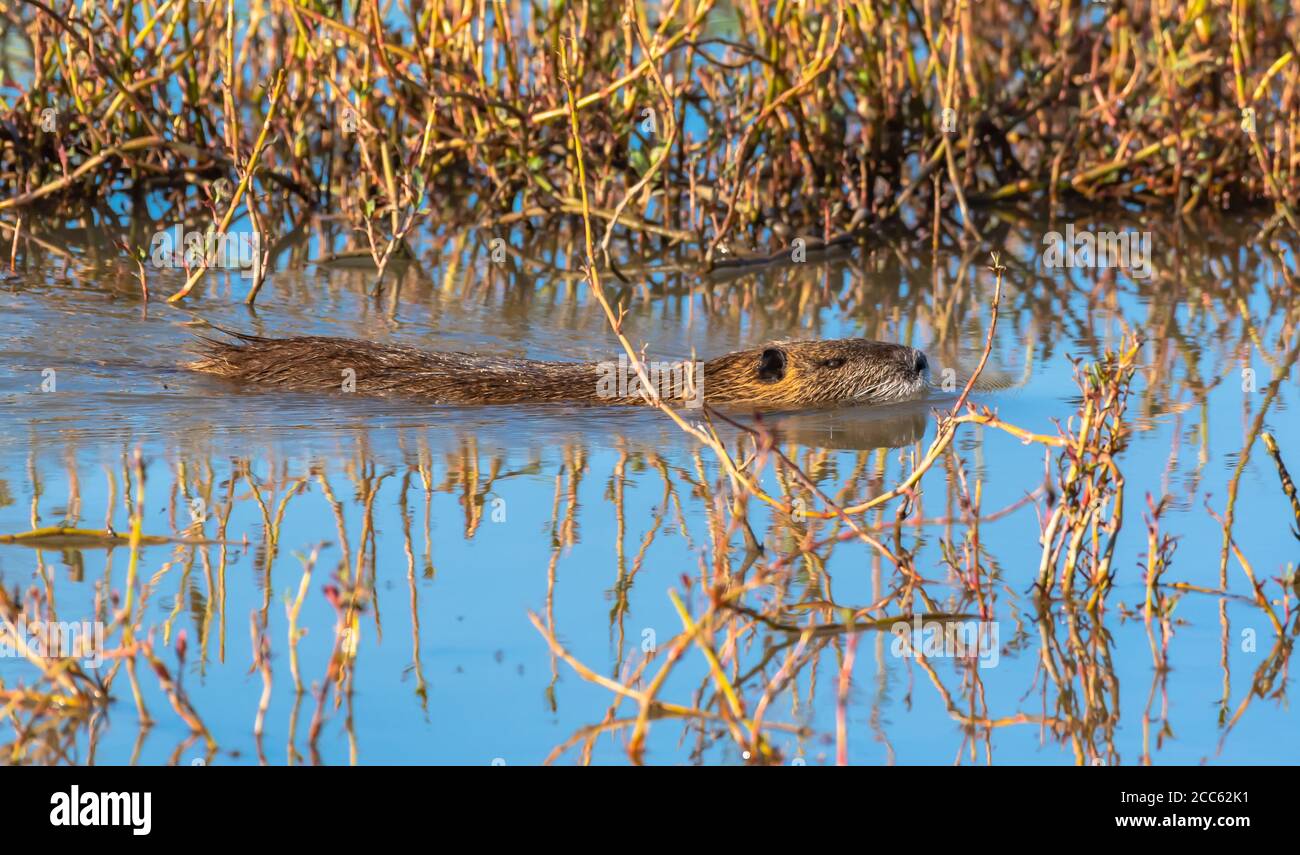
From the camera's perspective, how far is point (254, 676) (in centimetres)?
354

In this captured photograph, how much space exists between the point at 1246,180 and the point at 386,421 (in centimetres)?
604

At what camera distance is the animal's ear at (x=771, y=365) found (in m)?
6.55

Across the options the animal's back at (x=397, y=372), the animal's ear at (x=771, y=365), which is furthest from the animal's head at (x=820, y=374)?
the animal's back at (x=397, y=372)

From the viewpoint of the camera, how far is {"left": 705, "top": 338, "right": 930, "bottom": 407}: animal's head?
6.59 m

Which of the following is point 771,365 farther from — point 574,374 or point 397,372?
point 397,372

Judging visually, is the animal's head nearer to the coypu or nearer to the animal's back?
the coypu

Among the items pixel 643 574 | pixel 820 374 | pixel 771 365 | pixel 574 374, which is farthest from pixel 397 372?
pixel 643 574

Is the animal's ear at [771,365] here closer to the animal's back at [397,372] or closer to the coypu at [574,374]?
the coypu at [574,374]

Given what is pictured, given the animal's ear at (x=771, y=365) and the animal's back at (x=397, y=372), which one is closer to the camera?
the animal's back at (x=397, y=372)

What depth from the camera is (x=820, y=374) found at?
21.9 feet

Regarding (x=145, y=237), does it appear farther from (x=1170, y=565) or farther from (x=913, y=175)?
(x=1170, y=565)

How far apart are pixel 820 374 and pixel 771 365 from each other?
0.21m

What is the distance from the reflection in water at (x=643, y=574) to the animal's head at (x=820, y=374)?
0.31ft

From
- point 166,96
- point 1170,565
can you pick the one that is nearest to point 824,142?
point 166,96
